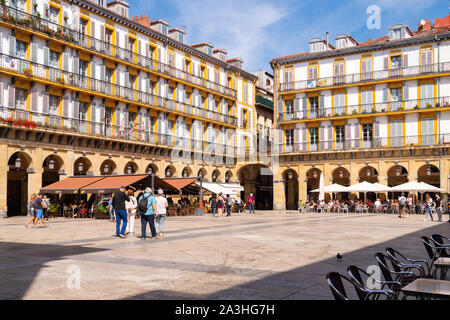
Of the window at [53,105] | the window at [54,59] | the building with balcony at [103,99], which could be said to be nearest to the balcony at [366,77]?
the building with balcony at [103,99]

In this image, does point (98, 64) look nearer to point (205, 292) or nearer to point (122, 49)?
point (122, 49)

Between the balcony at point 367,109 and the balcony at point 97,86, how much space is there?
23.6ft

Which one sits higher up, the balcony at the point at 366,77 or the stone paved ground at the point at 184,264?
the balcony at the point at 366,77

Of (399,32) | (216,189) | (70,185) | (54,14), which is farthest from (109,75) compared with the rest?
(399,32)

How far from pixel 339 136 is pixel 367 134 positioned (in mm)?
2556

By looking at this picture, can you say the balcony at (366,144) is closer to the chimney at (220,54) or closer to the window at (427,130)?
the window at (427,130)

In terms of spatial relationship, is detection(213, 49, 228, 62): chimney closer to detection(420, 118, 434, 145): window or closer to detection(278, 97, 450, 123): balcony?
detection(278, 97, 450, 123): balcony

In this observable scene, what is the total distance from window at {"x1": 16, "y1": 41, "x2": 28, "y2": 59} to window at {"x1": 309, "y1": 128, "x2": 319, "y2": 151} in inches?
1044

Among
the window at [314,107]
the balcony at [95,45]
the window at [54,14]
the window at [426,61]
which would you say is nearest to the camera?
the balcony at [95,45]

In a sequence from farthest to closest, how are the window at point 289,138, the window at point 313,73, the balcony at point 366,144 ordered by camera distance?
1. the window at point 289,138
2. the window at point 313,73
3. the balcony at point 366,144

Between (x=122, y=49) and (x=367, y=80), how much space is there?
21459 mm

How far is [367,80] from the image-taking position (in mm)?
44031

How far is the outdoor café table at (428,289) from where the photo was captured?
15.4 ft
